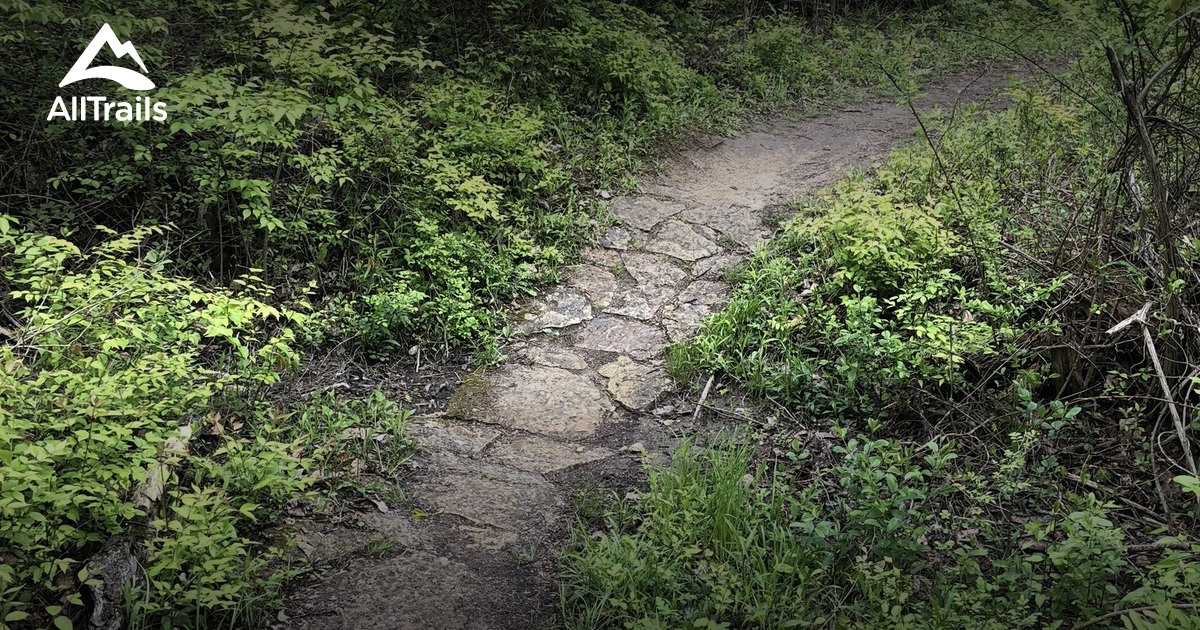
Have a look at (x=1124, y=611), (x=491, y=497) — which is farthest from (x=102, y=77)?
(x=1124, y=611)

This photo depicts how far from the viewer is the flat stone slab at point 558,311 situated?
592 centimetres

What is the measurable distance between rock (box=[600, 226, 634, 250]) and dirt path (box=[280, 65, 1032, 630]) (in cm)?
2

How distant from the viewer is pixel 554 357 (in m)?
5.56

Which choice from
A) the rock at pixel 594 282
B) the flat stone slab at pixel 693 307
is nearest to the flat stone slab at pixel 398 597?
the flat stone slab at pixel 693 307

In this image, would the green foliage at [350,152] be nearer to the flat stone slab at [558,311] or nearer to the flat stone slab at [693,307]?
the flat stone slab at [558,311]

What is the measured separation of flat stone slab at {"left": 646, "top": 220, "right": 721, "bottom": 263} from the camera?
677 centimetres

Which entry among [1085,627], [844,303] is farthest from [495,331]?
[1085,627]

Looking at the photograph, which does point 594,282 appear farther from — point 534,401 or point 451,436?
point 451,436

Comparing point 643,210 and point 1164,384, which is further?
point 643,210

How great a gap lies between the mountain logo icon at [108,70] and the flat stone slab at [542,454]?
3.76 metres

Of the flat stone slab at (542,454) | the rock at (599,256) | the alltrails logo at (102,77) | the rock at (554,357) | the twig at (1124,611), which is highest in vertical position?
the alltrails logo at (102,77)

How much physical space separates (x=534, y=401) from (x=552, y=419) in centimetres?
23

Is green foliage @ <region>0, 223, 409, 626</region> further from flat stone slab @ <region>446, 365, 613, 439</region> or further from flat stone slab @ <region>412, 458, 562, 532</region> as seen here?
flat stone slab @ <region>446, 365, 613, 439</region>

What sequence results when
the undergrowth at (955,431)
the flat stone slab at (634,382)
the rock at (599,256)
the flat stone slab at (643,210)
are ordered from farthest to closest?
1. the flat stone slab at (643,210)
2. the rock at (599,256)
3. the flat stone slab at (634,382)
4. the undergrowth at (955,431)
